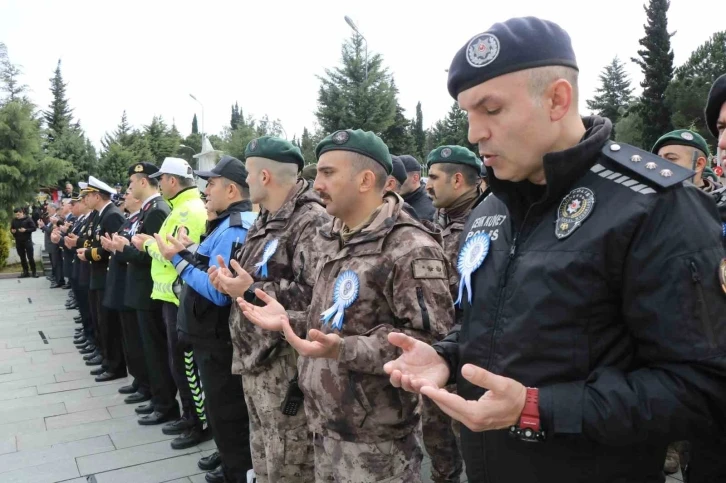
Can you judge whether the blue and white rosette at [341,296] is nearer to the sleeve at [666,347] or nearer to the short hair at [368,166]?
the short hair at [368,166]

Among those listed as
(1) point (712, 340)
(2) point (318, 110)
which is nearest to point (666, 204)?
(1) point (712, 340)

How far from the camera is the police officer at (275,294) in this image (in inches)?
121

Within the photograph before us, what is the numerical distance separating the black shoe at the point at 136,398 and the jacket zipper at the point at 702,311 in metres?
5.87

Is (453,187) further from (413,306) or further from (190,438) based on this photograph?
(190,438)

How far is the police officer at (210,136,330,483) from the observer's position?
307 centimetres

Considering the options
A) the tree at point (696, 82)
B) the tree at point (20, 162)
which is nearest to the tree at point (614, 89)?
the tree at point (696, 82)

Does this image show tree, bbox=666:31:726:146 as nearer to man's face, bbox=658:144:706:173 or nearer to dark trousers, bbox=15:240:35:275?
man's face, bbox=658:144:706:173

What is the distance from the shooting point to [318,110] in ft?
129

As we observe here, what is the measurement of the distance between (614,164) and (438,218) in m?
3.37

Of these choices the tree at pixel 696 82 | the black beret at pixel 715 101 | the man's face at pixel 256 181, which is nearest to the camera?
the black beret at pixel 715 101

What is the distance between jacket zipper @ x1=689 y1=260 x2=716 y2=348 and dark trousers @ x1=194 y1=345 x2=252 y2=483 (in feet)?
10.00

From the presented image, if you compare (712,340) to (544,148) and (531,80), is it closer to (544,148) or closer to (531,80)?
(544,148)

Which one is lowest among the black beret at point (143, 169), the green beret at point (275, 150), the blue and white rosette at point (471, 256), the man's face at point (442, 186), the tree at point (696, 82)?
the blue and white rosette at point (471, 256)

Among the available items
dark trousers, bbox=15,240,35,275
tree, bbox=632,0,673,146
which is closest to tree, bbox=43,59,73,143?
dark trousers, bbox=15,240,35,275
